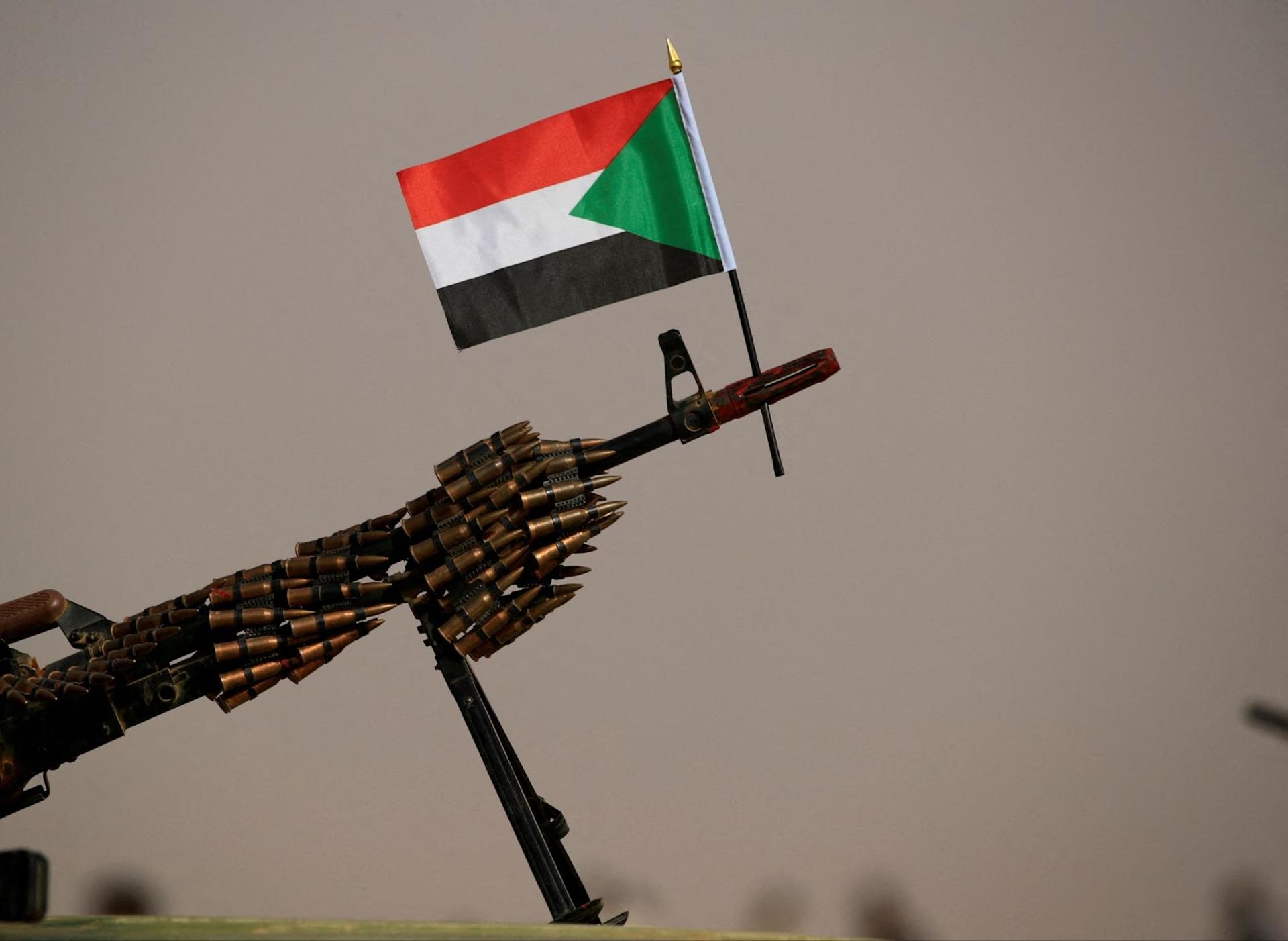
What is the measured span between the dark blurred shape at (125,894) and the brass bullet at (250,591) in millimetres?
1871

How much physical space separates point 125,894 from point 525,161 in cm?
291

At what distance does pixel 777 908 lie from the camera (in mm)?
4023

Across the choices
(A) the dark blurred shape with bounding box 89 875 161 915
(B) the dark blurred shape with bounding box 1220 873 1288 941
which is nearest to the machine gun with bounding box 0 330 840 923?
(A) the dark blurred shape with bounding box 89 875 161 915

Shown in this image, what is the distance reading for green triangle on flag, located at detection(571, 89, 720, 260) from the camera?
2906mm

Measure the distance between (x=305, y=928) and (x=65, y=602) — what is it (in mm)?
1413

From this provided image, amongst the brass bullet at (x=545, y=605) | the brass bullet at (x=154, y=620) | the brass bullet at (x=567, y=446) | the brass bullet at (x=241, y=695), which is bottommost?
the brass bullet at (x=545, y=605)

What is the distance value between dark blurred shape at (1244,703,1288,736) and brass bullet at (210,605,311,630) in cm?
317

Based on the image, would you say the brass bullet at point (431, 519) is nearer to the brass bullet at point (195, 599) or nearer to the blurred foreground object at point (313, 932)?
the brass bullet at point (195, 599)

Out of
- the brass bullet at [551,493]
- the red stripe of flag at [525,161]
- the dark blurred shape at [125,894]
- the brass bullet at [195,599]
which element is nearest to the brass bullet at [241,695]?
the brass bullet at [195,599]

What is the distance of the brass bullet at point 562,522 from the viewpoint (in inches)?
105

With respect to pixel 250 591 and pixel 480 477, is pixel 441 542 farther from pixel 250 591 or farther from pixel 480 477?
pixel 250 591

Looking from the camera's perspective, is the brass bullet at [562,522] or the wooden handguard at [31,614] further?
the wooden handguard at [31,614]

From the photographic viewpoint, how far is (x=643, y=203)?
292 cm

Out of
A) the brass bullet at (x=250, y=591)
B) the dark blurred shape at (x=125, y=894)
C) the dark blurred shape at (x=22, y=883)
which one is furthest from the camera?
the dark blurred shape at (x=125, y=894)
